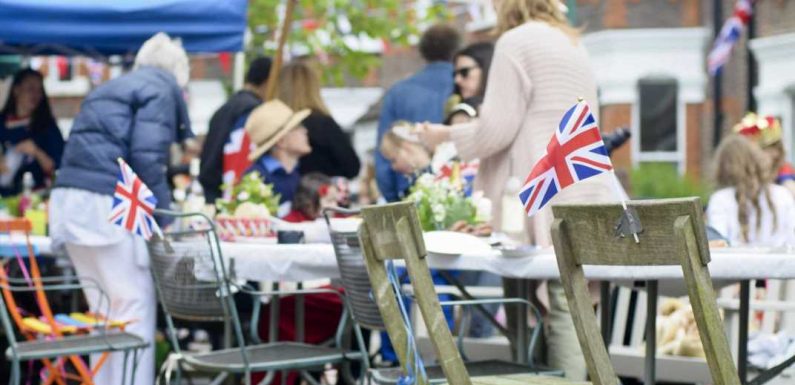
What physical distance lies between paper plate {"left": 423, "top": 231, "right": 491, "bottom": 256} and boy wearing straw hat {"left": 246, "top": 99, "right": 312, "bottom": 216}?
301cm

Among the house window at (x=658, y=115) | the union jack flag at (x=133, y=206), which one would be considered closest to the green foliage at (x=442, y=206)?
the union jack flag at (x=133, y=206)

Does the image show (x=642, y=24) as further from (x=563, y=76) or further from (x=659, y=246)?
(x=659, y=246)

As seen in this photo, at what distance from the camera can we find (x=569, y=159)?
487cm

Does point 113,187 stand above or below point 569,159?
below

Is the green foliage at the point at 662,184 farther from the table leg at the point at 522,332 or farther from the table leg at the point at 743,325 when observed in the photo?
the table leg at the point at 743,325

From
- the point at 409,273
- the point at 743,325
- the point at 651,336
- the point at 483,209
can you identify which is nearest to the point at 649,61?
the point at 483,209

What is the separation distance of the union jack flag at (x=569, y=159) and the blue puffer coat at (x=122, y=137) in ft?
12.5

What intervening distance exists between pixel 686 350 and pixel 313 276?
62.2 inches

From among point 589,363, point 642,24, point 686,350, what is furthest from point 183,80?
point 642,24

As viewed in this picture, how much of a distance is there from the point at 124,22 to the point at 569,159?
7257 mm

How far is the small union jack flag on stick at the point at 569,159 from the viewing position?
4.80 metres

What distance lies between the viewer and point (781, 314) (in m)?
7.89

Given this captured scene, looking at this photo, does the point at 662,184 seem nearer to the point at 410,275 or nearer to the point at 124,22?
the point at 124,22

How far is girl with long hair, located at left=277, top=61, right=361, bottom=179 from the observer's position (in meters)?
9.96
